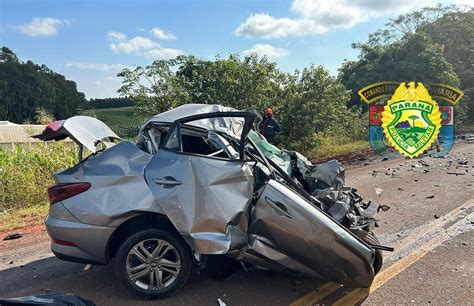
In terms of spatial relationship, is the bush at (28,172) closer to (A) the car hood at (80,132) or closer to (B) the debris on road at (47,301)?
(A) the car hood at (80,132)

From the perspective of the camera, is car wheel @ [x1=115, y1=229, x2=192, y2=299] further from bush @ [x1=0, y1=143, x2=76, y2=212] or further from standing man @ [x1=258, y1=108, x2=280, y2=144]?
standing man @ [x1=258, y1=108, x2=280, y2=144]

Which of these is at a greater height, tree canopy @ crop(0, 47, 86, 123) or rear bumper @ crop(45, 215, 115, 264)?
tree canopy @ crop(0, 47, 86, 123)

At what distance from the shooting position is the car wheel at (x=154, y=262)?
3568 mm

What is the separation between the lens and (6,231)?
6352mm

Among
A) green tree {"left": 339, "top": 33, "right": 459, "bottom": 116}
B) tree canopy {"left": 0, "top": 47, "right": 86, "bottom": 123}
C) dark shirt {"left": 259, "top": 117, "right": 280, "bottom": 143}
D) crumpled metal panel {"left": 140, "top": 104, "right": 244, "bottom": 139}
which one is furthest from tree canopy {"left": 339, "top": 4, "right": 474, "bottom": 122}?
tree canopy {"left": 0, "top": 47, "right": 86, "bottom": 123}

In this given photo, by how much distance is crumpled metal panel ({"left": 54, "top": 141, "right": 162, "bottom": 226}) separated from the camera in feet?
11.5

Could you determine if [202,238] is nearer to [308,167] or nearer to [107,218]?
[107,218]

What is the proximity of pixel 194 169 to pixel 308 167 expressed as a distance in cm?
192

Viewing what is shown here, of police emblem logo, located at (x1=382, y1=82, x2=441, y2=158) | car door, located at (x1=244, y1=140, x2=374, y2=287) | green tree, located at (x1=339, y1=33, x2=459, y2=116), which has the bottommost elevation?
police emblem logo, located at (x1=382, y1=82, x2=441, y2=158)

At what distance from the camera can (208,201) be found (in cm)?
341

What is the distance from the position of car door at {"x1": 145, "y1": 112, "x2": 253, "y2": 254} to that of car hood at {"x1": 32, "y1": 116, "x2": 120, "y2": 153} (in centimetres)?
105

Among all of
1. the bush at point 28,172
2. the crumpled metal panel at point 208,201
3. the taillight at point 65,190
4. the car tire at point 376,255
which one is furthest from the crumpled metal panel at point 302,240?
the bush at point 28,172

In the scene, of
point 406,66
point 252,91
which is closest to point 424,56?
point 406,66

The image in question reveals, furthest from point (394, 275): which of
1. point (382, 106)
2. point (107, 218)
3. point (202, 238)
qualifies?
point (382, 106)
